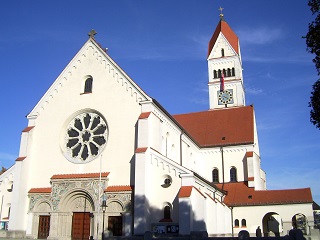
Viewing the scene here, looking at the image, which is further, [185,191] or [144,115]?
[144,115]

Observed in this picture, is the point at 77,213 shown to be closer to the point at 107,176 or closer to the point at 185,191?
the point at 107,176

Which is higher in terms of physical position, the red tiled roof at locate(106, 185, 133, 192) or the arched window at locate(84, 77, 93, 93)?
the arched window at locate(84, 77, 93, 93)

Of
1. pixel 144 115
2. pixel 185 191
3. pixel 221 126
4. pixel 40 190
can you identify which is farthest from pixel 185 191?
pixel 221 126

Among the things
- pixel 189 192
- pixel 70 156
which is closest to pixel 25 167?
pixel 70 156

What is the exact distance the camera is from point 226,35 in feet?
196

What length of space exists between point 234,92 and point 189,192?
107 feet

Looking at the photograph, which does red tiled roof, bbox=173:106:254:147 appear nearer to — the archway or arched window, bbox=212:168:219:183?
arched window, bbox=212:168:219:183

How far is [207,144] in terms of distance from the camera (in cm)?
4481

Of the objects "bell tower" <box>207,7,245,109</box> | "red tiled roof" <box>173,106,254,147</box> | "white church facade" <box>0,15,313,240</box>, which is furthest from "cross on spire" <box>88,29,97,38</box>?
"bell tower" <box>207,7,245,109</box>

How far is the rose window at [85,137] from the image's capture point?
2925cm

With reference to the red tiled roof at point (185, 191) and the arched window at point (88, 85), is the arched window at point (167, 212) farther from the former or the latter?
the arched window at point (88, 85)

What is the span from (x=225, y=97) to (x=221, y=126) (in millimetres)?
Result: 8985

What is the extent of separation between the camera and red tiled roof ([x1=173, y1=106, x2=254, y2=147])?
44.3 metres

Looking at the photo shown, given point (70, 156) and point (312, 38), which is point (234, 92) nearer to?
point (70, 156)
